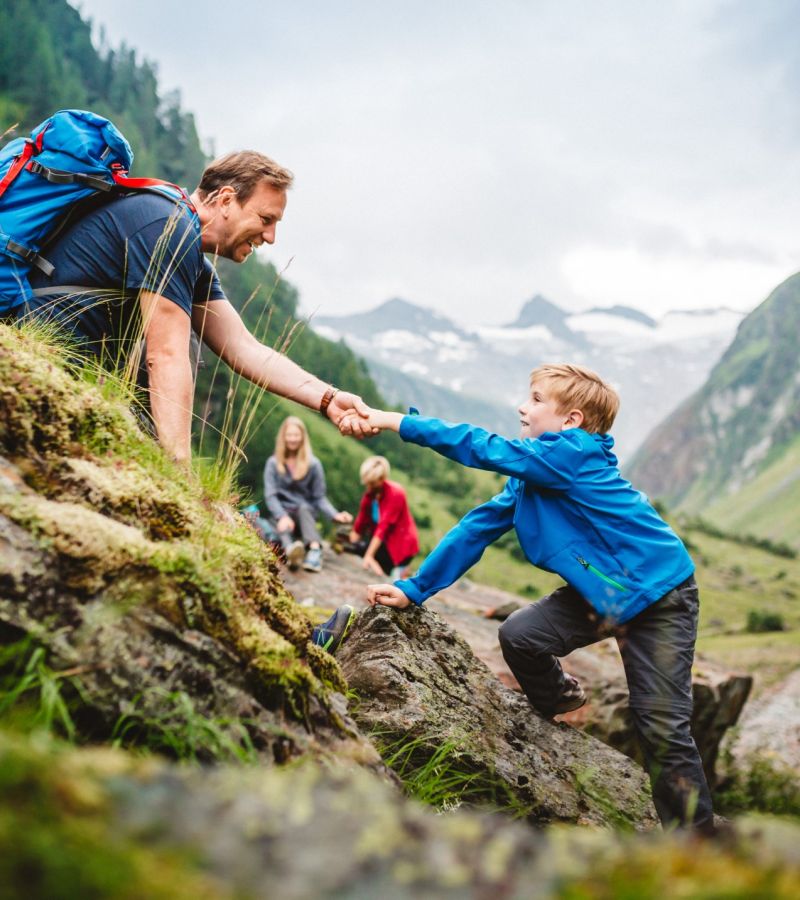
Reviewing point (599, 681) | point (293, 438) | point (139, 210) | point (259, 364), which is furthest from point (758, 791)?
point (139, 210)

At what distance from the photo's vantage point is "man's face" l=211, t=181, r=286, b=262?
4.67 metres

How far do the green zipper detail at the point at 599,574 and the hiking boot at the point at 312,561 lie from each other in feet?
29.8

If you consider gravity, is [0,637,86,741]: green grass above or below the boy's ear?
below

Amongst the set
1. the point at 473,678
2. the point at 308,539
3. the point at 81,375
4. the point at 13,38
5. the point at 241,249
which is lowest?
the point at 308,539

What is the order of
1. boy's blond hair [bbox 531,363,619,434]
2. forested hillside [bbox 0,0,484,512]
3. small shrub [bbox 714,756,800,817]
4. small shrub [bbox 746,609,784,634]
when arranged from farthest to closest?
1. forested hillside [bbox 0,0,484,512]
2. small shrub [bbox 746,609,784,634]
3. small shrub [bbox 714,756,800,817]
4. boy's blond hair [bbox 531,363,619,434]

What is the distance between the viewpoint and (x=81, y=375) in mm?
3166

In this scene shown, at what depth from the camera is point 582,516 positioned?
4.26m

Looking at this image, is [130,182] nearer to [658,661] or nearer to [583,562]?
[583,562]

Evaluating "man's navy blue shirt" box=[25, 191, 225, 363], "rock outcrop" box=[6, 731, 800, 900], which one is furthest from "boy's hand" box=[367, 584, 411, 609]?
"rock outcrop" box=[6, 731, 800, 900]

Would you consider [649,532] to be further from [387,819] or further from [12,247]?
[12,247]

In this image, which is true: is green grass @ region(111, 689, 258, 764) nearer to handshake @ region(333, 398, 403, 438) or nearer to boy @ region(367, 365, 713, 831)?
boy @ region(367, 365, 713, 831)

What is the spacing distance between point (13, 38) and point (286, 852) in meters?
83.4

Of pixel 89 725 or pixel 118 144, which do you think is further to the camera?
pixel 118 144

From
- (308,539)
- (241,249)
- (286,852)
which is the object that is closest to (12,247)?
(241,249)
